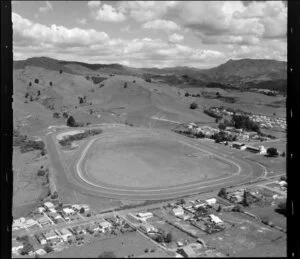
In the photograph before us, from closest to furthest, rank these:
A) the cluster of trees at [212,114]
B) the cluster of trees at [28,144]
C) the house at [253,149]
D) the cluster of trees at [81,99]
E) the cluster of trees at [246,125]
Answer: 1. the house at [253,149]
2. the cluster of trees at [28,144]
3. the cluster of trees at [246,125]
4. the cluster of trees at [212,114]
5. the cluster of trees at [81,99]

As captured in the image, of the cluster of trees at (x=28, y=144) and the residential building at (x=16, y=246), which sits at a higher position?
the cluster of trees at (x=28, y=144)

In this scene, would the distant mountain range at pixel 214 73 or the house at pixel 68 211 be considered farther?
the distant mountain range at pixel 214 73

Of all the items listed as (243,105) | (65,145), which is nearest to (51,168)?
(65,145)

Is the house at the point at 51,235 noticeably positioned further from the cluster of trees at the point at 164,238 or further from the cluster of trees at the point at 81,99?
the cluster of trees at the point at 81,99

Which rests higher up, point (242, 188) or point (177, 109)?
point (177, 109)

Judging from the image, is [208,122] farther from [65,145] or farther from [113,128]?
[65,145]

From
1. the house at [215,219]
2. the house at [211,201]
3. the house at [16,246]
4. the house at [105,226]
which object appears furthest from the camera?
the house at [211,201]

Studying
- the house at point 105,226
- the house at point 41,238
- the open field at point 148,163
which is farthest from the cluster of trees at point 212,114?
the house at point 41,238

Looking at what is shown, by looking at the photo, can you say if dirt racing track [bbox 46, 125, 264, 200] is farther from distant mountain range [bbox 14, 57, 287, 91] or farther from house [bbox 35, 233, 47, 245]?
distant mountain range [bbox 14, 57, 287, 91]

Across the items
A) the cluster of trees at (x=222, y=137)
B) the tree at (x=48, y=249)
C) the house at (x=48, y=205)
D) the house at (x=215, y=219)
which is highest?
the cluster of trees at (x=222, y=137)
